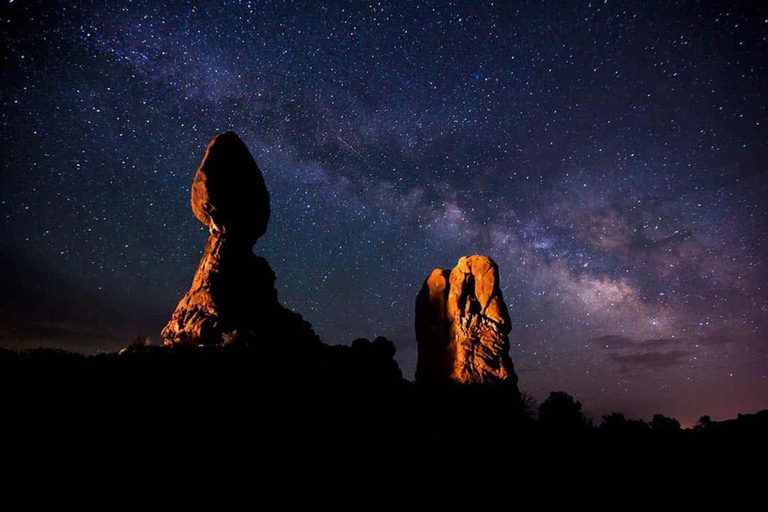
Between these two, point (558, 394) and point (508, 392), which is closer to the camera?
point (508, 392)

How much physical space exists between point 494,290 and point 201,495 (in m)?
25.7

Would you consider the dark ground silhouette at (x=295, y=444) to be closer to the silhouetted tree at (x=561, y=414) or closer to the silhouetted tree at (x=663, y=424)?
the silhouetted tree at (x=663, y=424)

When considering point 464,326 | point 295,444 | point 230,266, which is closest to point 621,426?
point 464,326

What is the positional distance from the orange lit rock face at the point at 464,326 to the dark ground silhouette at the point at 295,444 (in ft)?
12.8

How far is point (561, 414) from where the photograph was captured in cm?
2917

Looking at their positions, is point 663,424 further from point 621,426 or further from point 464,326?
point 464,326

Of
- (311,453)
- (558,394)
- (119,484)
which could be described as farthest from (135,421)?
(558,394)

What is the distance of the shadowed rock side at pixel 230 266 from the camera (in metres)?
18.6

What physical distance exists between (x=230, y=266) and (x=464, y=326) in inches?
783

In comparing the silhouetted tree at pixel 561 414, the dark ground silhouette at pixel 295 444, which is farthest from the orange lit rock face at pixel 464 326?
the silhouetted tree at pixel 561 414

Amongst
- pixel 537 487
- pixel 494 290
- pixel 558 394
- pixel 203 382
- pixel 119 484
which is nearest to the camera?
pixel 119 484

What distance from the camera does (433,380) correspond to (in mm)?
26297

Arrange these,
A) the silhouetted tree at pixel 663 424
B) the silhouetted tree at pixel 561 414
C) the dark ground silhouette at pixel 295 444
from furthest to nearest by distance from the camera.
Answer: the silhouetted tree at pixel 561 414, the silhouetted tree at pixel 663 424, the dark ground silhouette at pixel 295 444

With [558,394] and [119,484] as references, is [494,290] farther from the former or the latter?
[119,484]
